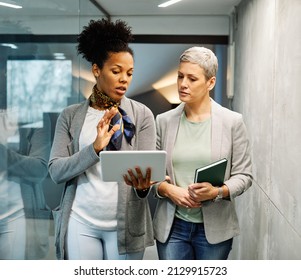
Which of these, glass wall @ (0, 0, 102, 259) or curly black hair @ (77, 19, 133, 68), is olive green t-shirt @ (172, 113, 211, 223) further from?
glass wall @ (0, 0, 102, 259)

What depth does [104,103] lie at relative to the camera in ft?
5.17

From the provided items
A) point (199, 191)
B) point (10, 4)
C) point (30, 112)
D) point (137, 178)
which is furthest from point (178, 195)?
point (10, 4)

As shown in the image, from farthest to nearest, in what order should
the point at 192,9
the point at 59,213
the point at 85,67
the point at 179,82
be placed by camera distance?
the point at 192,9, the point at 85,67, the point at 179,82, the point at 59,213

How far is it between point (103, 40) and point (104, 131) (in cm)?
31

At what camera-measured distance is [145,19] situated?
3982 millimetres

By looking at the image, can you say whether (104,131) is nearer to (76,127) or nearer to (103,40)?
(76,127)

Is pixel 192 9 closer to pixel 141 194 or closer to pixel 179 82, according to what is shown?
pixel 179 82

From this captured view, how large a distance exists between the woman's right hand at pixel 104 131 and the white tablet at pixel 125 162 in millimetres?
44

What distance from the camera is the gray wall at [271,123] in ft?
6.37

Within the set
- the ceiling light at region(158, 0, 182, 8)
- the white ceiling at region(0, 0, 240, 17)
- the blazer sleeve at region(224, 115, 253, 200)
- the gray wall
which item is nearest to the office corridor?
the gray wall

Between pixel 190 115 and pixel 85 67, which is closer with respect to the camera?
pixel 190 115

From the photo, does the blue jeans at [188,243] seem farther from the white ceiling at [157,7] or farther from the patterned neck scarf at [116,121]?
the white ceiling at [157,7]
